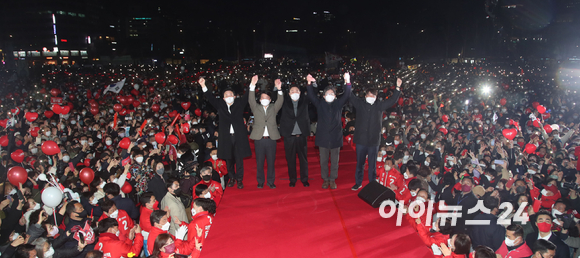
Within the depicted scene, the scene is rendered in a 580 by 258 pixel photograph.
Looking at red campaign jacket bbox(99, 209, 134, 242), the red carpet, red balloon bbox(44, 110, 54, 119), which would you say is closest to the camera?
the red carpet

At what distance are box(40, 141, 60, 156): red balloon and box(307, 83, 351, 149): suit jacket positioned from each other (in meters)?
5.71

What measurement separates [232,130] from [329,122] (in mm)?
1509

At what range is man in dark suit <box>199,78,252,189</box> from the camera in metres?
5.07

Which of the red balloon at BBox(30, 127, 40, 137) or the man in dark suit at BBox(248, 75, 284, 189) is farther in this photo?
the red balloon at BBox(30, 127, 40, 137)

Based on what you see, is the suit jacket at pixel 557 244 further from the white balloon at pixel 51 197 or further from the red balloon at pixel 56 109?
the red balloon at pixel 56 109

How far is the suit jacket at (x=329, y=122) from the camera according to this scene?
5051 mm

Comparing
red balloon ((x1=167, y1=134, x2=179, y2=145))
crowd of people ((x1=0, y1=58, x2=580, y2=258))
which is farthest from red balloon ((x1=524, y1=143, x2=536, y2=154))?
red balloon ((x1=167, y1=134, x2=179, y2=145))

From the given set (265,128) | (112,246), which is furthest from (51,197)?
(265,128)

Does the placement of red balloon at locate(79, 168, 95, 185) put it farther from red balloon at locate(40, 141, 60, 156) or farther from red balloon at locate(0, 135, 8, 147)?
red balloon at locate(0, 135, 8, 147)

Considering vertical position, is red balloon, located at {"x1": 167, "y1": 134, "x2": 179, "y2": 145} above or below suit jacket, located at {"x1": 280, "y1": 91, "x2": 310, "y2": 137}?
below

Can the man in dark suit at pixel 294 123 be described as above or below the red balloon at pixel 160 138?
above

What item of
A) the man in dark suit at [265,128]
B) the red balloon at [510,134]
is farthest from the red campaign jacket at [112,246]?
the red balloon at [510,134]

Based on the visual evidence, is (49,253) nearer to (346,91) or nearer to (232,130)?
(232,130)

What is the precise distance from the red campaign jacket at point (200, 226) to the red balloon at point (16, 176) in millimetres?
3546
